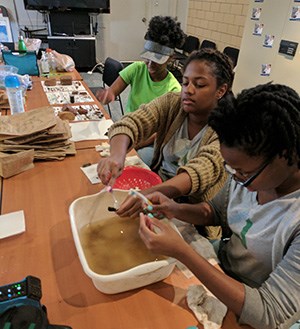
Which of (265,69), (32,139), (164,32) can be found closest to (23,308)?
(32,139)

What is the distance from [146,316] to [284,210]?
1.50 feet

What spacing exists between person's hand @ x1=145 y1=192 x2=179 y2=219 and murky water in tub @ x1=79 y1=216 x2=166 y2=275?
82 millimetres

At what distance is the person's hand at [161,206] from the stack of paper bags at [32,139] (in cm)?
63

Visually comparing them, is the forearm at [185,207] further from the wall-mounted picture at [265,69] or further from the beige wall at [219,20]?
the beige wall at [219,20]

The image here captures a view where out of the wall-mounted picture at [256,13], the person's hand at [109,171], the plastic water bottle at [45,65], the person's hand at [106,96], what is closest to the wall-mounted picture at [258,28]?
the wall-mounted picture at [256,13]

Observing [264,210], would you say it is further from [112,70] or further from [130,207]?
[112,70]

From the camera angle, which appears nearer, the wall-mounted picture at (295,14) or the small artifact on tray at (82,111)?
the small artifact on tray at (82,111)

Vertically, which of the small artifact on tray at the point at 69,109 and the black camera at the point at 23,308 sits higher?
the black camera at the point at 23,308

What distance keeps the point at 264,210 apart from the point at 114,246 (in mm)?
461

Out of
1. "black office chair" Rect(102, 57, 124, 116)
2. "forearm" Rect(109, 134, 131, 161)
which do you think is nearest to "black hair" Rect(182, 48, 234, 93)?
"forearm" Rect(109, 134, 131, 161)

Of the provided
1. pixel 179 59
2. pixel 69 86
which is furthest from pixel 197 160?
pixel 179 59

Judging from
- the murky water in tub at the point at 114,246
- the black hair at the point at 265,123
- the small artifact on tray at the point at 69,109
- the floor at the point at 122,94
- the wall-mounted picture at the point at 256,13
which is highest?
the wall-mounted picture at the point at 256,13

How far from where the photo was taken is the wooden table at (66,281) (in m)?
0.69

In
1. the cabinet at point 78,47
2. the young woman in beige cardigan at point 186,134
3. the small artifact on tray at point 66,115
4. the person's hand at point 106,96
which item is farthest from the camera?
the cabinet at point 78,47
